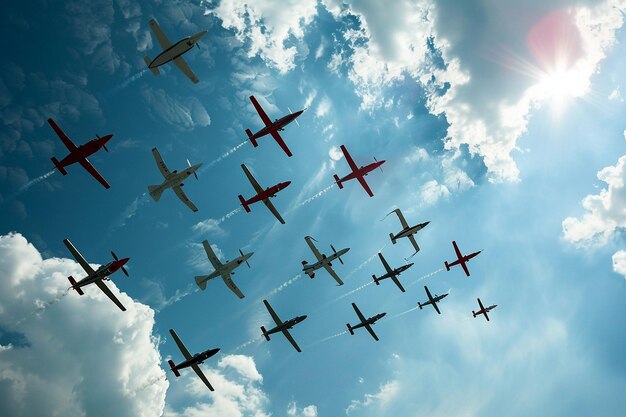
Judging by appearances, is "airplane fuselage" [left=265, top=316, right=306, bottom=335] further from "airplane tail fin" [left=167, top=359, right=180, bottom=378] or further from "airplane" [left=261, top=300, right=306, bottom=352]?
"airplane tail fin" [left=167, top=359, right=180, bottom=378]

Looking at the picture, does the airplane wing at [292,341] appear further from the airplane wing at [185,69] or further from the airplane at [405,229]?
the airplane wing at [185,69]

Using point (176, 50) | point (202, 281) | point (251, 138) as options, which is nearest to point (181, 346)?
point (202, 281)

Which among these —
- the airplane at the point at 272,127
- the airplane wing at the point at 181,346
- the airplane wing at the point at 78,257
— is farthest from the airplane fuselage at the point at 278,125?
the airplane wing at the point at 181,346

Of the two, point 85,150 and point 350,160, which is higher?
point 350,160

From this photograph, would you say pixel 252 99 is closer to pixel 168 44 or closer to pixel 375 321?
pixel 168 44

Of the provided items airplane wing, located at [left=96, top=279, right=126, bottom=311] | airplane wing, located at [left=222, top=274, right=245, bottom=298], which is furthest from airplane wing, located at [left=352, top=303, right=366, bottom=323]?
airplane wing, located at [left=96, top=279, right=126, bottom=311]

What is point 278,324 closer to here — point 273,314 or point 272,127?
point 273,314

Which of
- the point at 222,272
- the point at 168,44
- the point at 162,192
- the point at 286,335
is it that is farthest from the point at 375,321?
the point at 168,44
